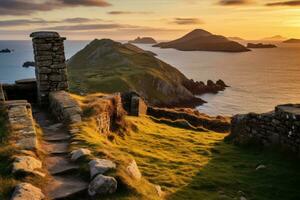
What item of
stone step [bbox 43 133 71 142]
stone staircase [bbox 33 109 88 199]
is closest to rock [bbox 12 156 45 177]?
stone staircase [bbox 33 109 88 199]

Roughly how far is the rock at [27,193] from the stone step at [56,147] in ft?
9.39

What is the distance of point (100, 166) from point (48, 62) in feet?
36.9

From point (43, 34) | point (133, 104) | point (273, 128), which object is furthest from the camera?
point (133, 104)

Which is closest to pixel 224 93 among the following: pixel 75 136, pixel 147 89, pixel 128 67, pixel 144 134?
pixel 147 89

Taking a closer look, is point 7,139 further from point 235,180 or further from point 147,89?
point 147,89

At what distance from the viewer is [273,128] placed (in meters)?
16.9

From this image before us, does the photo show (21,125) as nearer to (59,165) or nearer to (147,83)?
(59,165)

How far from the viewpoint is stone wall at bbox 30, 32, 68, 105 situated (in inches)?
742

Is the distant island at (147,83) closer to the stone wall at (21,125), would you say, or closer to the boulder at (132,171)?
the stone wall at (21,125)

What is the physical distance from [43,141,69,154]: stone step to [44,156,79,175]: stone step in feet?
1.43

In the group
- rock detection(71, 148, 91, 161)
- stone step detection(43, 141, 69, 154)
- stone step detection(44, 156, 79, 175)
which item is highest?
rock detection(71, 148, 91, 161)

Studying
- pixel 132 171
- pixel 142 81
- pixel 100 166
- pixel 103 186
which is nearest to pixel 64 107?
pixel 132 171

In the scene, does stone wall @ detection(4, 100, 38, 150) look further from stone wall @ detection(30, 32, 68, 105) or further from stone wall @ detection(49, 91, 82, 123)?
stone wall @ detection(30, 32, 68, 105)

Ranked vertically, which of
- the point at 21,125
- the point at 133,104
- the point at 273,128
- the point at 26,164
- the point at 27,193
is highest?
the point at 21,125
